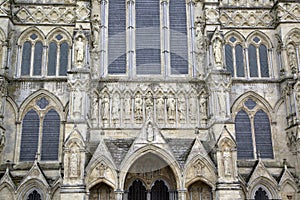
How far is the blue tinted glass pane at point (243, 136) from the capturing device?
72.6 ft

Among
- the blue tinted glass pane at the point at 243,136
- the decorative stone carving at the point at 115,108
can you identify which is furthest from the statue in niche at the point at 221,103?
the decorative stone carving at the point at 115,108

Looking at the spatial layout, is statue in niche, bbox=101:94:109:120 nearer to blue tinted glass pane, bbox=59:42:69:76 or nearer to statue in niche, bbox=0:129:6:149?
blue tinted glass pane, bbox=59:42:69:76

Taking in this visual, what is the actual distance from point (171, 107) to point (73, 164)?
20.4ft

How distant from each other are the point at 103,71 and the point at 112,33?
100 inches

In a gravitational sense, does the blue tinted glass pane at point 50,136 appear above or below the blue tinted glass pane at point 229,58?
below

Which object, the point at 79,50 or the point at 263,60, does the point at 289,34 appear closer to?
the point at 263,60

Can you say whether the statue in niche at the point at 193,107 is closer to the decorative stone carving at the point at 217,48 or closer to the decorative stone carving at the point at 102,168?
the decorative stone carving at the point at 217,48

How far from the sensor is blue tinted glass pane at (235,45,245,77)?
2347 centimetres

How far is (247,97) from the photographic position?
23.0 m

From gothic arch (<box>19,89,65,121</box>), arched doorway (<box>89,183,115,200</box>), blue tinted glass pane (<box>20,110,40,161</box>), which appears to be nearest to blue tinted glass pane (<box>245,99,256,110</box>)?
arched doorway (<box>89,183,115,200</box>)

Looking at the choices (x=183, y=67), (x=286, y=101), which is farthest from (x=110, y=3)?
(x=286, y=101)

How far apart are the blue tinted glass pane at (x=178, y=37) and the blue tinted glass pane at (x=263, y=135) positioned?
502 cm

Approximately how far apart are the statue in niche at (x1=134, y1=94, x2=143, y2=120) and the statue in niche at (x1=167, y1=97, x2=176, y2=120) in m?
1.50

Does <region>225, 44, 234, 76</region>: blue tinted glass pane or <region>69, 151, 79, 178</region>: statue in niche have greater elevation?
<region>225, 44, 234, 76</region>: blue tinted glass pane
